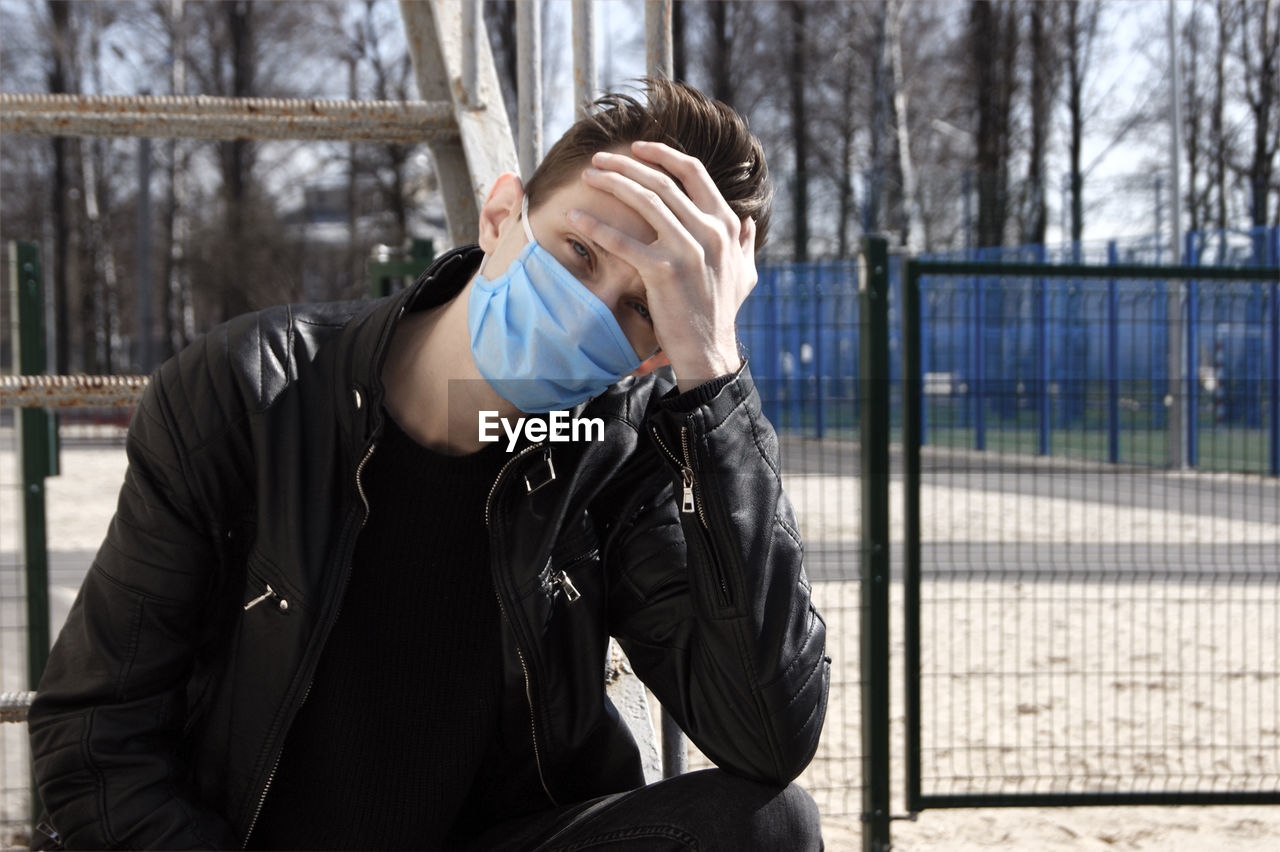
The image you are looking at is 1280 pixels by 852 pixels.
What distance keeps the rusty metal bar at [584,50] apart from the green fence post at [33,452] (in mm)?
1735

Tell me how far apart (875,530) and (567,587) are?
214cm

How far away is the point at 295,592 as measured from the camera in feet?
5.94

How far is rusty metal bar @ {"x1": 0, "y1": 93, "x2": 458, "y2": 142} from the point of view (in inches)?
99.6

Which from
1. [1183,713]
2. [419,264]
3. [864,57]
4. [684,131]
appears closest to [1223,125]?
A: [864,57]

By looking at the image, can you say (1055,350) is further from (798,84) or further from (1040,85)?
(798,84)

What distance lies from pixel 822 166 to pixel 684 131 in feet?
86.7

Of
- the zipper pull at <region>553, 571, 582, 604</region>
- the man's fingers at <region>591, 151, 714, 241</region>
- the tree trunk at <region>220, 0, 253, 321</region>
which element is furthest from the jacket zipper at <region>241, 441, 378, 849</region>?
the tree trunk at <region>220, 0, 253, 321</region>

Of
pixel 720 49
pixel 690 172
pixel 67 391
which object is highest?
pixel 720 49

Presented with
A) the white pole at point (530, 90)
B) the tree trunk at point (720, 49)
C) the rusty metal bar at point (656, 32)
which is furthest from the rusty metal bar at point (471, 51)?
the tree trunk at point (720, 49)

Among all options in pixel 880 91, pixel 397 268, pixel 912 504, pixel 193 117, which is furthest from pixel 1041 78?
pixel 193 117

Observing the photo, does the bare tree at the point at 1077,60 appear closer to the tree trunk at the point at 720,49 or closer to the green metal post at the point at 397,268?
the tree trunk at the point at 720,49

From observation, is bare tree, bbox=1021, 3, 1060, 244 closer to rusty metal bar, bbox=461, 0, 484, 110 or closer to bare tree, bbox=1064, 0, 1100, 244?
bare tree, bbox=1064, 0, 1100, 244

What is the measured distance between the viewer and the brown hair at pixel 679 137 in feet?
6.23

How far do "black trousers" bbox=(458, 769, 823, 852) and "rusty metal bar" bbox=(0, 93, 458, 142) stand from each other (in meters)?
1.52
